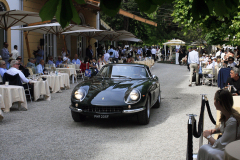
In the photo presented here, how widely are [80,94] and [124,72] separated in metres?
1.90

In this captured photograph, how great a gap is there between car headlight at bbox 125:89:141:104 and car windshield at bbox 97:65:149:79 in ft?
4.93

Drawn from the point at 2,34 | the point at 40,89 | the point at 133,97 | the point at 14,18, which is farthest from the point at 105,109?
the point at 2,34

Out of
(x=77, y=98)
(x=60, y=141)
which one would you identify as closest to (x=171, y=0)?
(x=60, y=141)

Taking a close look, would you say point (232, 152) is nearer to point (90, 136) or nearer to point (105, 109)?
point (90, 136)

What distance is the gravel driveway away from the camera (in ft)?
17.8

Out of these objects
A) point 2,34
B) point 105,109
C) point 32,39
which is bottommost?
point 105,109

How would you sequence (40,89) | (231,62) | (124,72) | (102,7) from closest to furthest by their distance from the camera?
1. (102,7)
2. (124,72)
3. (40,89)
4. (231,62)

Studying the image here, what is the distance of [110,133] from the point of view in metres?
6.82

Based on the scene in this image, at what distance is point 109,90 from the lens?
759cm

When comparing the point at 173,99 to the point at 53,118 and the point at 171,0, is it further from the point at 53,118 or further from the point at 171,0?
the point at 171,0

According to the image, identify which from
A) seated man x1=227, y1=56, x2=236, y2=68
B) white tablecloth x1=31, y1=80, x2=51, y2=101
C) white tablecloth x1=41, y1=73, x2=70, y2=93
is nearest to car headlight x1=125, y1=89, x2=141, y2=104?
white tablecloth x1=31, y1=80, x2=51, y2=101

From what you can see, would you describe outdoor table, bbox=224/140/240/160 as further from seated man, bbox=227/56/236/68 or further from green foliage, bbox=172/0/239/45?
seated man, bbox=227/56/236/68

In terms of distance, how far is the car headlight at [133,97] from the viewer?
7.26 metres

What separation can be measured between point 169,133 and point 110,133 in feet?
4.06
